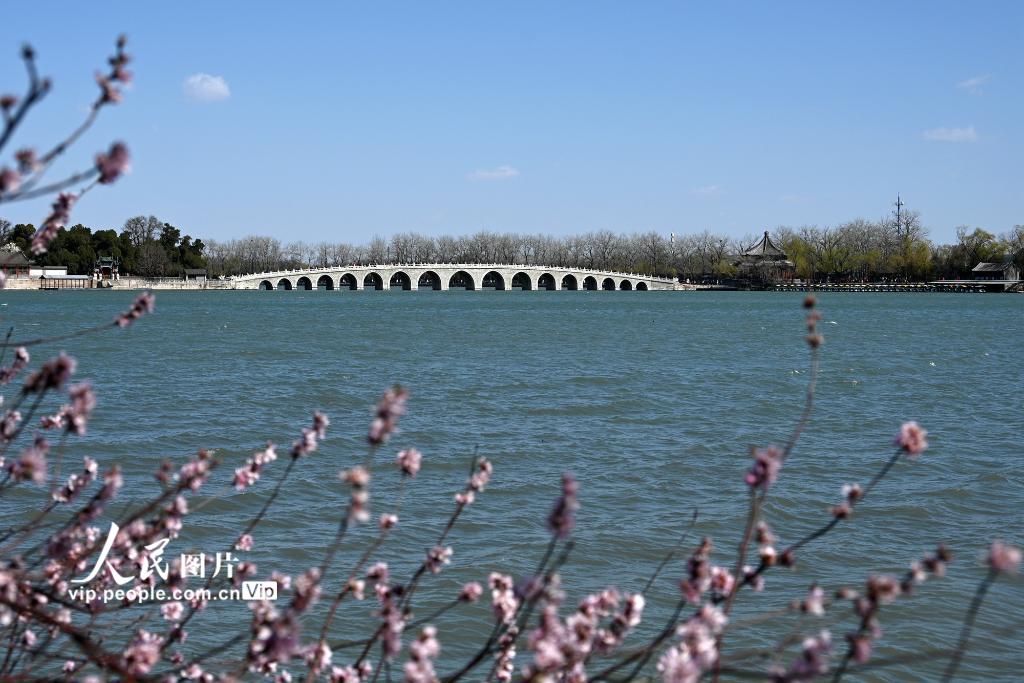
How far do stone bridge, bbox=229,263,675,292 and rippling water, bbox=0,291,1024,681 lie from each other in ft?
377

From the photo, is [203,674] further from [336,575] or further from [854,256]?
[854,256]

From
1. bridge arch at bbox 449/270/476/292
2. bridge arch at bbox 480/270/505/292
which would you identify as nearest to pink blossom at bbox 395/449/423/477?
bridge arch at bbox 480/270/505/292

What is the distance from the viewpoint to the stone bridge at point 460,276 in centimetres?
16288

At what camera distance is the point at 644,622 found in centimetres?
960

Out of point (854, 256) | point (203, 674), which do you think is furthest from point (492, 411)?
point (854, 256)

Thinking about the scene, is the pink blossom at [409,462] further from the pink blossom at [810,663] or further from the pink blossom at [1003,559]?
the pink blossom at [1003,559]

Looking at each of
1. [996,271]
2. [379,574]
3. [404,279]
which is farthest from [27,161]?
[404,279]

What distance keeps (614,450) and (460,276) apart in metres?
166

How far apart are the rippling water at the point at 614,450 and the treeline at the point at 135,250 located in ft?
346

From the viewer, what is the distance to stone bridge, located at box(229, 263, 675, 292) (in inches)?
6412

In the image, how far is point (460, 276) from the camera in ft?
605

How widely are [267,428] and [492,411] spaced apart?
5.37 meters

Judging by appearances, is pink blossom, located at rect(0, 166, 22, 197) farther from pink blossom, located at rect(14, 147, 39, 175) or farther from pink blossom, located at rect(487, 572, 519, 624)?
pink blossom, located at rect(487, 572, 519, 624)

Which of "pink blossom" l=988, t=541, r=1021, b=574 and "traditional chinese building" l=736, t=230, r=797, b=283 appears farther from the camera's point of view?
"traditional chinese building" l=736, t=230, r=797, b=283
